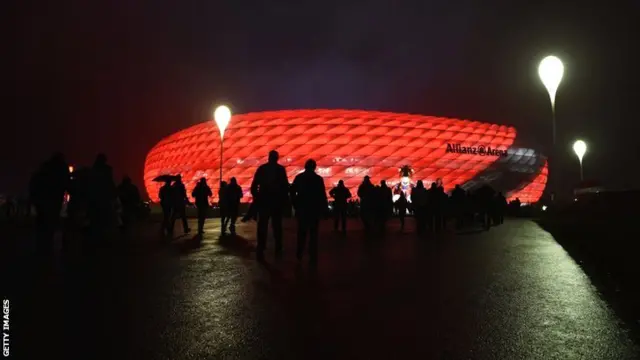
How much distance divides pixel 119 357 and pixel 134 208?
9.60 m

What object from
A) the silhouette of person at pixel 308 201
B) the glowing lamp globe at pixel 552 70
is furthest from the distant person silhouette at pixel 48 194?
the glowing lamp globe at pixel 552 70

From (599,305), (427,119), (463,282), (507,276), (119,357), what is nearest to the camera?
(119,357)

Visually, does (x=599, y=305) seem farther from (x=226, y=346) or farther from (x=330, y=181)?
(x=330, y=181)

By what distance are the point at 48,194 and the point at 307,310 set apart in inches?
196

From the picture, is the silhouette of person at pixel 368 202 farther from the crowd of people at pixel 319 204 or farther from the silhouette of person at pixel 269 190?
the silhouette of person at pixel 269 190

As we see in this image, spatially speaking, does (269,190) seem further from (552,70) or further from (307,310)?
(552,70)

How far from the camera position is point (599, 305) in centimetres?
380

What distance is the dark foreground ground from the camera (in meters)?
2.62

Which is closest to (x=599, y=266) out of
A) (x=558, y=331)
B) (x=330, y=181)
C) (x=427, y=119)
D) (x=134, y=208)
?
(x=558, y=331)

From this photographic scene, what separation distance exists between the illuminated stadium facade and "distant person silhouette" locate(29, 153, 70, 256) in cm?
4586
